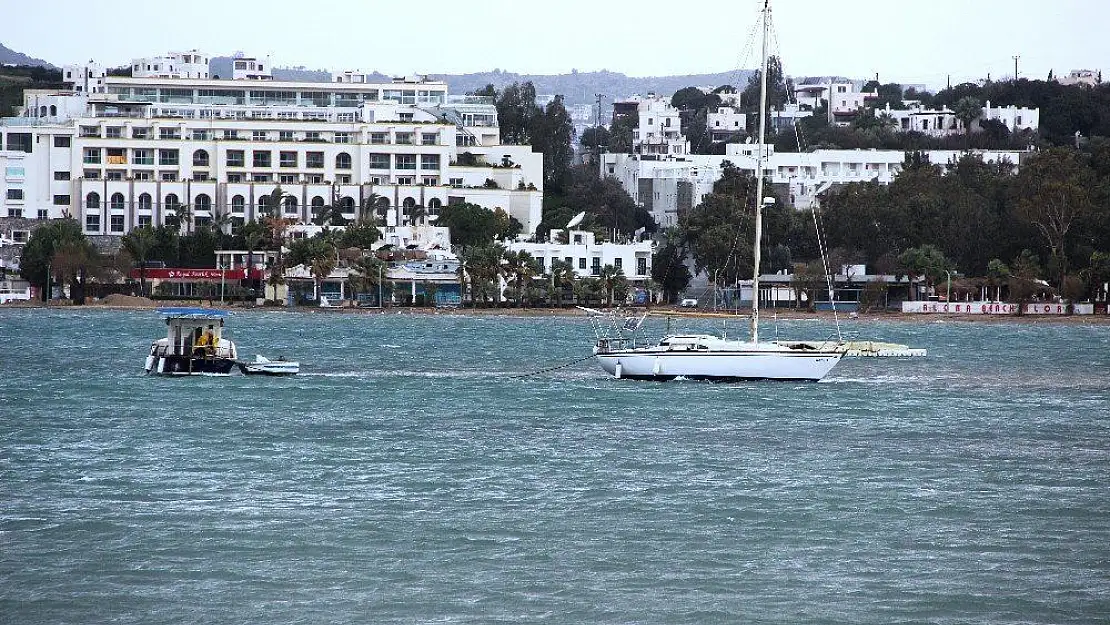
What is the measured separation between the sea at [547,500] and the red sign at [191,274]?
70.3 meters

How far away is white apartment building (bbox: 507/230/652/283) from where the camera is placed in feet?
470

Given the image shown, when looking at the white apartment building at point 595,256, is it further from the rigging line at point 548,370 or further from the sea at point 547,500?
the sea at point 547,500

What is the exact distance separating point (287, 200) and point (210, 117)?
46.3 feet

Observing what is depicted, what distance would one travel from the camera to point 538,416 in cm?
5581

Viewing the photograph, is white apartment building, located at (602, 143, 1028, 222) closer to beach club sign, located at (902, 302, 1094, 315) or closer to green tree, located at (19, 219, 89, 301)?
beach club sign, located at (902, 302, 1094, 315)

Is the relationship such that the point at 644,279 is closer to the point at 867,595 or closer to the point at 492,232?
the point at 492,232

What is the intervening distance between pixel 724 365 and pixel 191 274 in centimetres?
8276

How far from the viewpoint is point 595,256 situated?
472 feet


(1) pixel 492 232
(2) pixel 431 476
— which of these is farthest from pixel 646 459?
(1) pixel 492 232

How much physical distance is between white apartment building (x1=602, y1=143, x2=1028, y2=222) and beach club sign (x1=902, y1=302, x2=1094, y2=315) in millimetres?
38043

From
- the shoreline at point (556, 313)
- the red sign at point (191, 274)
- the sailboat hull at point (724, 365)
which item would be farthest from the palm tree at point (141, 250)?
the sailboat hull at point (724, 365)

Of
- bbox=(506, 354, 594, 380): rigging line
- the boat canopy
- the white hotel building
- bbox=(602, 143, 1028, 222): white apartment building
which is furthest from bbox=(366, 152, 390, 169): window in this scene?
the boat canopy

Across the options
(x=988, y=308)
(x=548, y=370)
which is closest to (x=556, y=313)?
(x=988, y=308)

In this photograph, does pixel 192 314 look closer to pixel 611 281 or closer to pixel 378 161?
pixel 611 281
